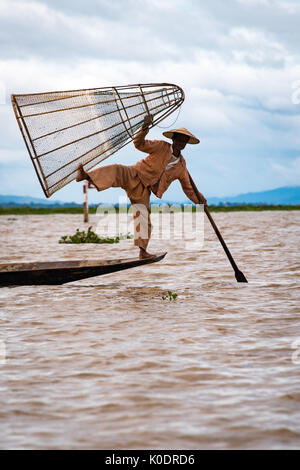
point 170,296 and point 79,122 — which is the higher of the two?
point 79,122

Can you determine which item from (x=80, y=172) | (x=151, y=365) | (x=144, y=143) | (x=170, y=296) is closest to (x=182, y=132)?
(x=144, y=143)

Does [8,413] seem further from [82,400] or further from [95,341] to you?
[95,341]

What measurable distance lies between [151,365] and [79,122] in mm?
2761

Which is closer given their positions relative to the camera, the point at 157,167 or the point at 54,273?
the point at 54,273

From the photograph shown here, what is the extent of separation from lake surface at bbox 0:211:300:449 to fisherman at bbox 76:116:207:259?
85 cm

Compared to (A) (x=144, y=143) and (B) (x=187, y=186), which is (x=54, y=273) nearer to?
(A) (x=144, y=143)

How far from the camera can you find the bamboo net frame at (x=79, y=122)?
17.5ft

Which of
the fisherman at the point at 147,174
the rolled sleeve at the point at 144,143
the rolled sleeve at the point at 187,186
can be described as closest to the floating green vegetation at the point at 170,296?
the fisherman at the point at 147,174

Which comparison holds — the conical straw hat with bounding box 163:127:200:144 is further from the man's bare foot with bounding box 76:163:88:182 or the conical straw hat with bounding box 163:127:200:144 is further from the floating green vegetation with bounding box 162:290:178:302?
the floating green vegetation with bounding box 162:290:178:302

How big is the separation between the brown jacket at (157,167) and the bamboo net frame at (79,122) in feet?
0.88

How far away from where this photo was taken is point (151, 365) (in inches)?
139

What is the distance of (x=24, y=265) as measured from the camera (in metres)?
6.37

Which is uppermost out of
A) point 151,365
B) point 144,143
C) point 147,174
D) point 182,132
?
point 182,132

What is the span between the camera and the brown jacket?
6035 mm
